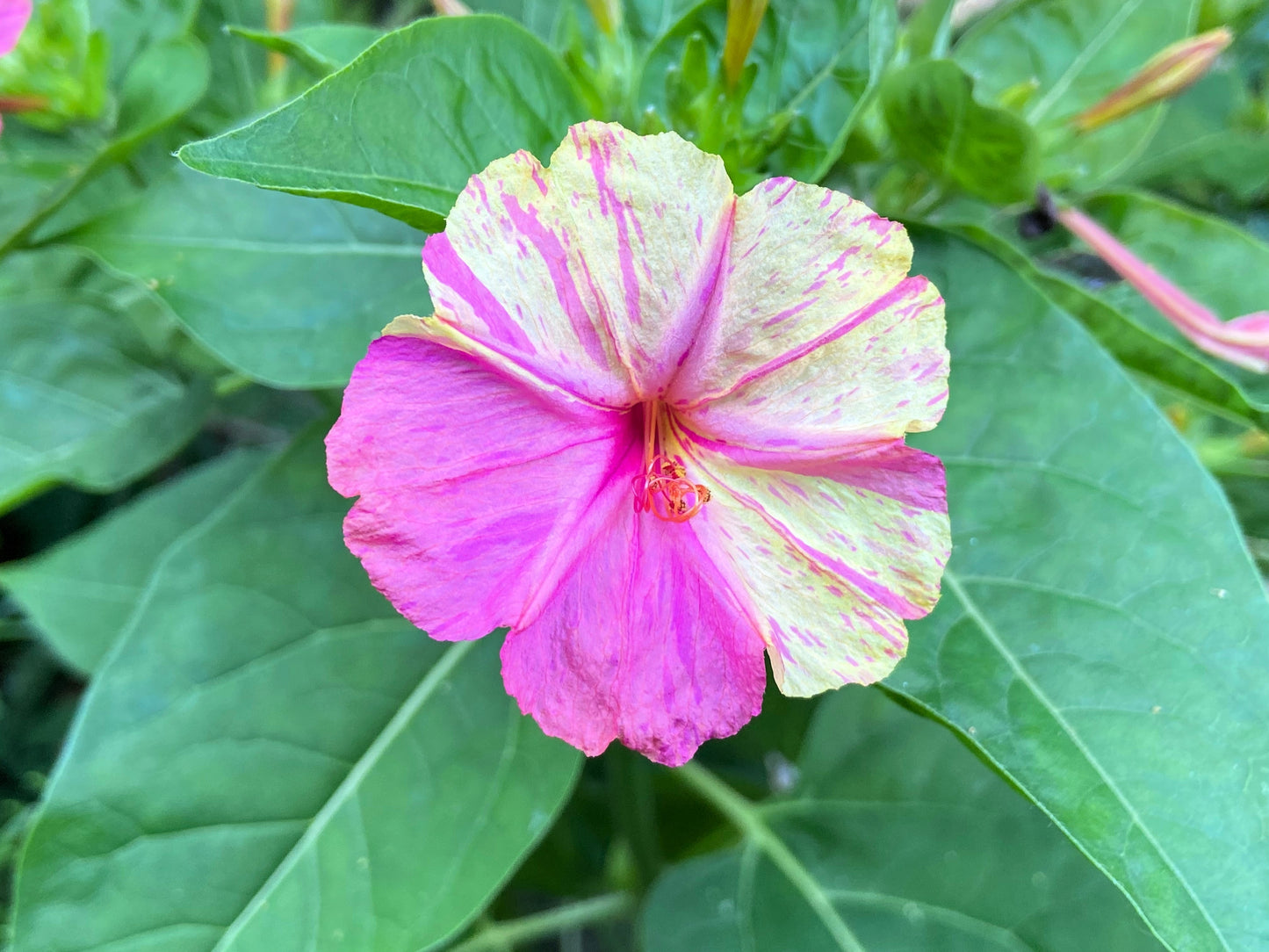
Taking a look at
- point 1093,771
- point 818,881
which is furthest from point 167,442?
point 1093,771

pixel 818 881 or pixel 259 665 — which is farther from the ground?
pixel 259 665

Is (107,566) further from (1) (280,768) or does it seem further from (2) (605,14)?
(2) (605,14)

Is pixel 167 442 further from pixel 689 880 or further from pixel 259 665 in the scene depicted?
pixel 689 880

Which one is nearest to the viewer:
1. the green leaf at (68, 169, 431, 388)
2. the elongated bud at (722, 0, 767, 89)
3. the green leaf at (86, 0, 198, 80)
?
the elongated bud at (722, 0, 767, 89)

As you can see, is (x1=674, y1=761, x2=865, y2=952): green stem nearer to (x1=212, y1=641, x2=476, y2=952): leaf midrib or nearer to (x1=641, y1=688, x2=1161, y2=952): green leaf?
(x1=641, y1=688, x2=1161, y2=952): green leaf

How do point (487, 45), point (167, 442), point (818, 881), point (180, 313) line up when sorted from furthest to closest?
point (167, 442) < point (818, 881) < point (180, 313) < point (487, 45)

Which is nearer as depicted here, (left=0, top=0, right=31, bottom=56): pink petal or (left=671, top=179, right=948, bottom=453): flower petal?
(left=671, top=179, right=948, bottom=453): flower petal

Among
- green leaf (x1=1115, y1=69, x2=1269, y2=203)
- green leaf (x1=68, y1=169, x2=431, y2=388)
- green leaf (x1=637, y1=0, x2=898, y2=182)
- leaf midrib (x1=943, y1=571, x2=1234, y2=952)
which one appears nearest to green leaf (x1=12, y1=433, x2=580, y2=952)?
green leaf (x1=68, y1=169, x2=431, y2=388)
